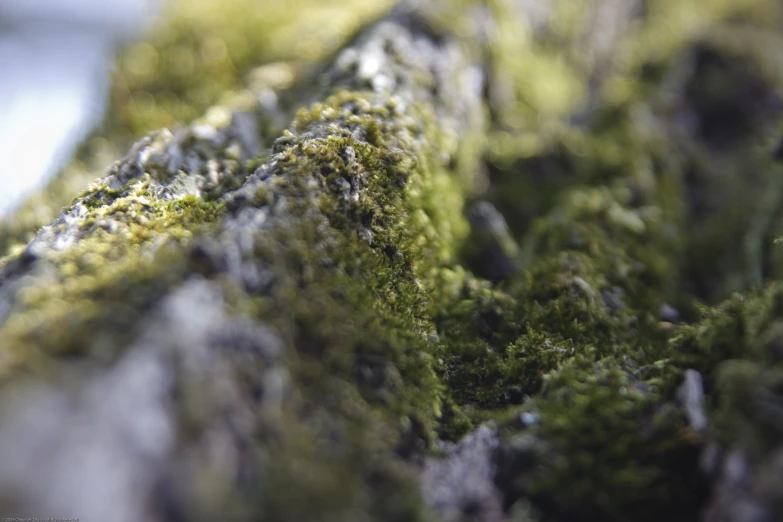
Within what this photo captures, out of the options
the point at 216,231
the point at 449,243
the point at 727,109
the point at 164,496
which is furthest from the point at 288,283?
the point at 727,109

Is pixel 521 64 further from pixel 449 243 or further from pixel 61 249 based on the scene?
pixel 61 249

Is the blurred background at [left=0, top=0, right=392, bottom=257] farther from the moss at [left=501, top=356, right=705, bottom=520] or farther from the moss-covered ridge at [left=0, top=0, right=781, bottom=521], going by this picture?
the moss at [left=501, top=356, right=705, bottom=520]

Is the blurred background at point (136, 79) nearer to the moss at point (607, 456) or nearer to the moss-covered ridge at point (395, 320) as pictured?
the moss-covered ridge at point (395, 320)

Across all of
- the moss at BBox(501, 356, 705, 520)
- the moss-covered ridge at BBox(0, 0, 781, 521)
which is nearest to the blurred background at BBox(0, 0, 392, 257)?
the moss-covered ridge at BBox(0, 0, 781, 521)

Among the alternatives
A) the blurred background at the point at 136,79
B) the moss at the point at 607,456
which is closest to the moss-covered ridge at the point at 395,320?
the moss at the point at 607,456

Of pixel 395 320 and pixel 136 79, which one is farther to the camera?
pixel 136 79

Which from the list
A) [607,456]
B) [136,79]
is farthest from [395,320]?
[136,79]

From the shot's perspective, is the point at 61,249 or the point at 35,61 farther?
the point at 35,61

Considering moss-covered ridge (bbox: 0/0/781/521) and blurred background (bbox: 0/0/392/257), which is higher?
blurred background (bbox: 0/0/392/257)

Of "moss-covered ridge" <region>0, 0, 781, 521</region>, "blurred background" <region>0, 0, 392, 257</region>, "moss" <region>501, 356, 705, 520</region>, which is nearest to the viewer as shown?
"moss-covered ridge" <region>0, 0, 781, 521</region>

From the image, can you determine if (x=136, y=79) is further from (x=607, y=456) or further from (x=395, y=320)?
(x=607, y=456)

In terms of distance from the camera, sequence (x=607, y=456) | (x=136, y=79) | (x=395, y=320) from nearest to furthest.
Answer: (x=607, y=456), (x=395, y=320), (x=136, y=79)
